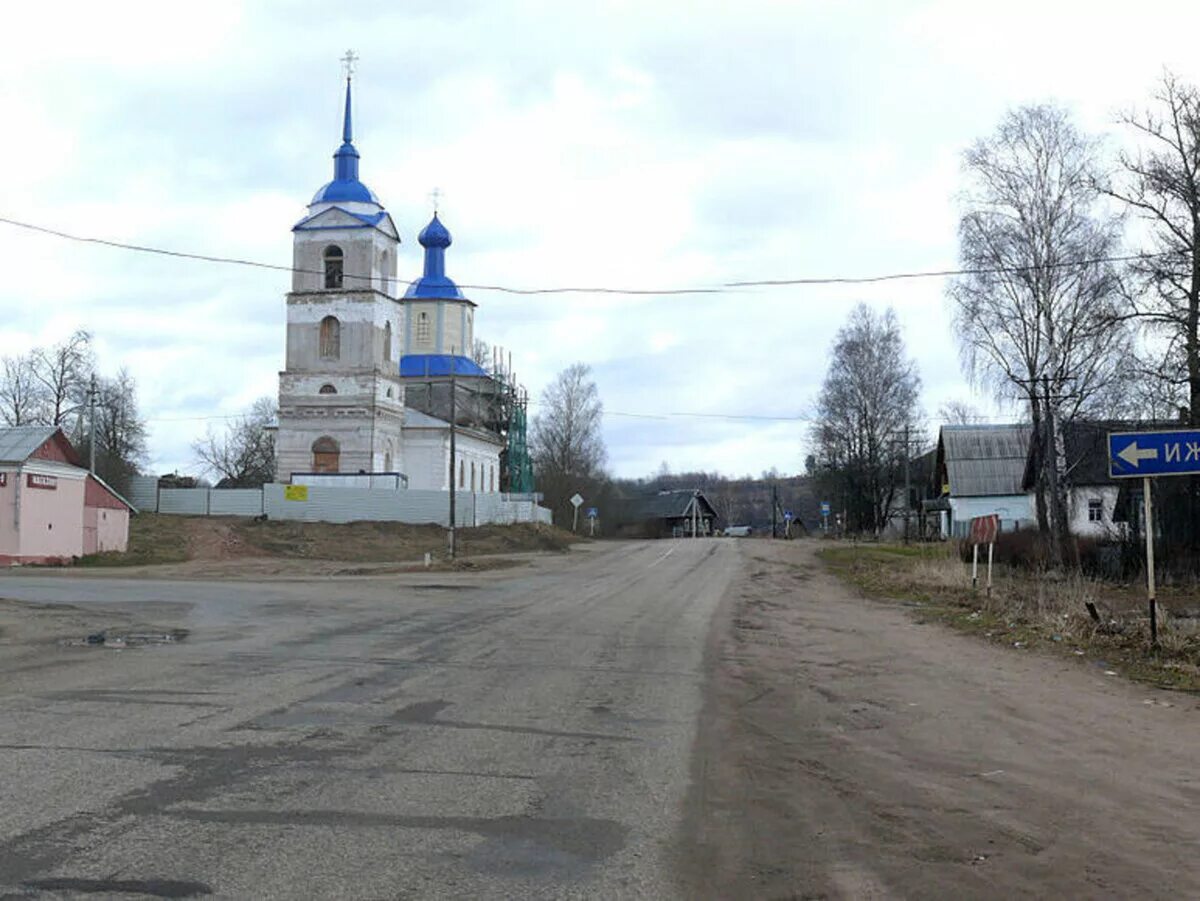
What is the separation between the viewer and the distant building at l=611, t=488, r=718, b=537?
104m

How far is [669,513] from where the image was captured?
115 metres

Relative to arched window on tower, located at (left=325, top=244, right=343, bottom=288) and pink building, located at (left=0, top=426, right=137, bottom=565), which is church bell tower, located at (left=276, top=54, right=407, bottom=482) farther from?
pink building, located at (left=0, top=426, right=137, bottom=565)

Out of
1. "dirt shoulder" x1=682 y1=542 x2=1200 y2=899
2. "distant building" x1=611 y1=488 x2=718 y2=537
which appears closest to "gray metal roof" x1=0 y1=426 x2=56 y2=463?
"dirt shoulder" x1=682 y1=542 x2=1200 y2=899

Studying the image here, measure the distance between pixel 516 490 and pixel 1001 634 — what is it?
66.0 meters

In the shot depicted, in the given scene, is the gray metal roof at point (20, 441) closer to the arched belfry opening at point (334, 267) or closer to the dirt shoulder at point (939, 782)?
the arched belfry opening at point (334, 267)

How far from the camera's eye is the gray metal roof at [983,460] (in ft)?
211

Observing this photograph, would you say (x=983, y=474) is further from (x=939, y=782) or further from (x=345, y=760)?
(x=345, y=760)

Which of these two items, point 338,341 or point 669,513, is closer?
point 338,341

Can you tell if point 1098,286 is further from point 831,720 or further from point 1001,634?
point 831,720

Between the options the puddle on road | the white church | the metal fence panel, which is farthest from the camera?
the white church

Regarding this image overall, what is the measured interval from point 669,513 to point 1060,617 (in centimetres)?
9916

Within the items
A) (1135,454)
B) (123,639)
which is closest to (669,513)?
(123,639)

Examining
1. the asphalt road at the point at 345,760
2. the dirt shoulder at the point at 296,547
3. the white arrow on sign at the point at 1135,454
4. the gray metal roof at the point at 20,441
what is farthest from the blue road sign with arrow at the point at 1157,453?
the gray metal roof at the point at 20,441

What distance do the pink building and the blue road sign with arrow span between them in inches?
1344
